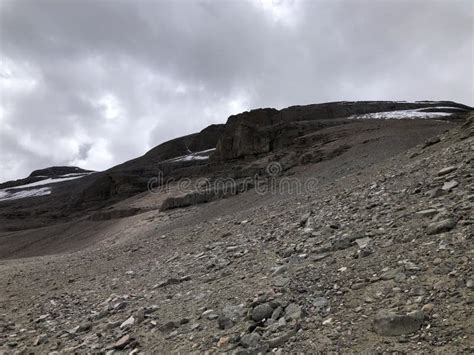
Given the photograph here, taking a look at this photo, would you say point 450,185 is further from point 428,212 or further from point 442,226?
point 442,226

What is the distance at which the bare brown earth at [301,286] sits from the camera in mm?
4332

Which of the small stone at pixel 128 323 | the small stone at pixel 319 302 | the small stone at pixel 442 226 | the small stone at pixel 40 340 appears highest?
the small stone at pixel 442 226

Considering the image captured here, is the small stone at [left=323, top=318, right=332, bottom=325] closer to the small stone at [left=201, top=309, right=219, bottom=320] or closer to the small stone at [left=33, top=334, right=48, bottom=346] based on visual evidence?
the small stone at [left=201, top=309, right=219, bottom=320]

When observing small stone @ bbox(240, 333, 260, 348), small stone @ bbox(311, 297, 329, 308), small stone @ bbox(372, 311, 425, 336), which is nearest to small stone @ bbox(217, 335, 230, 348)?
small stone @ bbox(240, 333, 260, 348)

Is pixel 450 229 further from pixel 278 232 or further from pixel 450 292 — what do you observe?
pixel 278 232

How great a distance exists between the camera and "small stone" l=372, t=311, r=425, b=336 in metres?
4.00

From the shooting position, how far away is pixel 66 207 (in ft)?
199

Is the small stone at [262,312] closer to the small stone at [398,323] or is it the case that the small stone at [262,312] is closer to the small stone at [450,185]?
the small stone at [398,323]

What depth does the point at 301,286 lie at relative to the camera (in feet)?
18.8

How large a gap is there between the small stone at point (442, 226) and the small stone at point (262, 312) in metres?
2.62

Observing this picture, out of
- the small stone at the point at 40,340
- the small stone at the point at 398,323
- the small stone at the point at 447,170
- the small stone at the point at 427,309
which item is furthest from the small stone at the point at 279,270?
the small stone at the point at 40,340

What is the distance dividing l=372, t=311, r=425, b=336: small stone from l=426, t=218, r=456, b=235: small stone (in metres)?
2.09

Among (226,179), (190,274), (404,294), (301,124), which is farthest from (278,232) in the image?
(301,124)

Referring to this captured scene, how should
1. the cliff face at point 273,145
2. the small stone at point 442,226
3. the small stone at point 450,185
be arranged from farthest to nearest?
the cliff face at point 273,145, the small stone at point 450,185, the small stone at point 442,226
